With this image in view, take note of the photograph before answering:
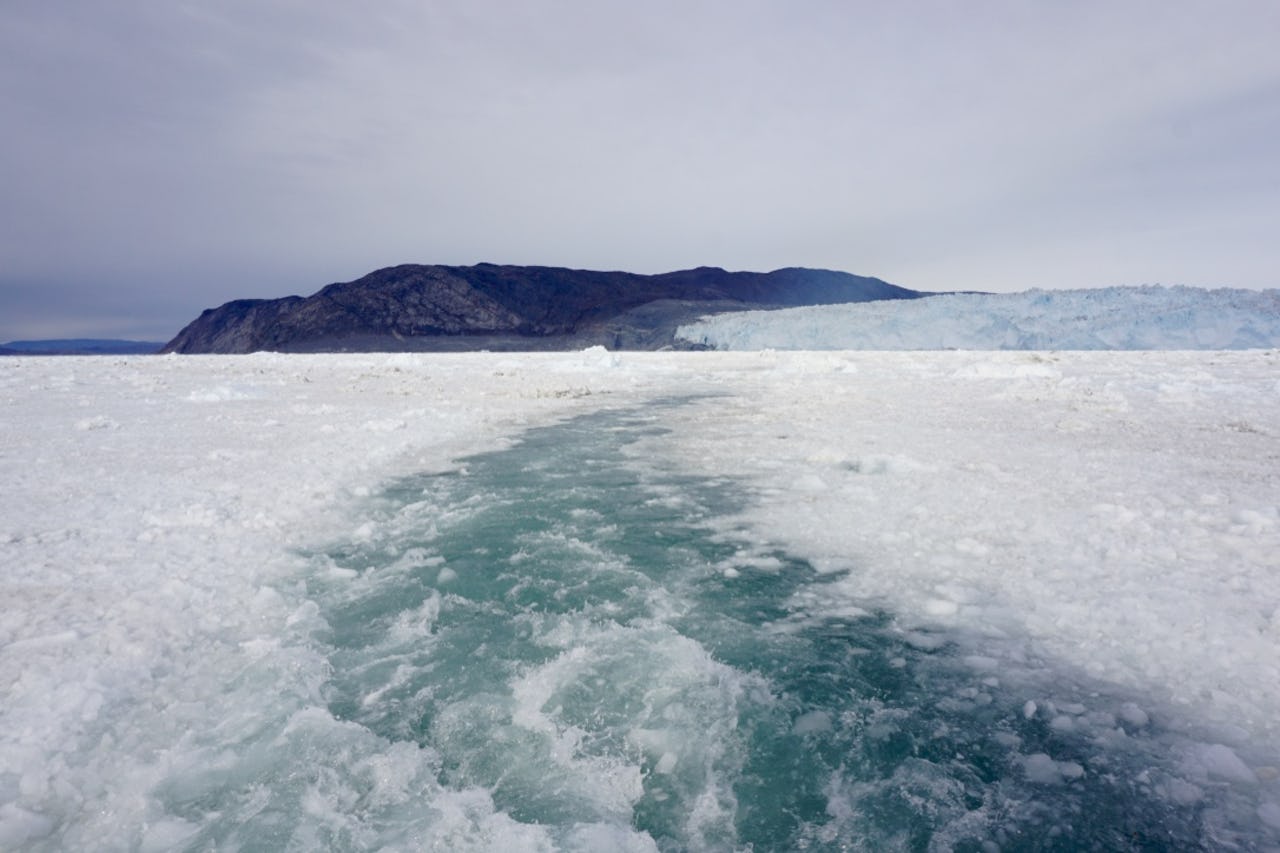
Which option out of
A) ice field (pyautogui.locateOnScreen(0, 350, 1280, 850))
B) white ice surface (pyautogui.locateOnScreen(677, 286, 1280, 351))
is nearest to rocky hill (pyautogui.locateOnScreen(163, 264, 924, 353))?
white ice surface (pyautogui.locateOnScreen(677, 286, 1280, 351))

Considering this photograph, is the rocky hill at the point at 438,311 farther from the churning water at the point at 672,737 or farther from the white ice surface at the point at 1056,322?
the churning water at the point at 672,737

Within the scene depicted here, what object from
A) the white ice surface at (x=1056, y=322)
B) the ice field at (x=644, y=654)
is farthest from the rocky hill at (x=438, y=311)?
the ice field at (x=644, y=654)

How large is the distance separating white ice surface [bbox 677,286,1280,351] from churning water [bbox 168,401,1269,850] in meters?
35.9

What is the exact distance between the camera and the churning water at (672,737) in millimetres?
2260

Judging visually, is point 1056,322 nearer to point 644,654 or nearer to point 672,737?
point 644,654

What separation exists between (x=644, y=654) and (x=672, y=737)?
2.13ft

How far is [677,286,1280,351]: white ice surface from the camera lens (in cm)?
3077

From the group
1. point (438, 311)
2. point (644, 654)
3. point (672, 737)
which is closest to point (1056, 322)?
point (644, 654)

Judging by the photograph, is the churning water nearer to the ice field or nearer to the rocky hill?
the ice field

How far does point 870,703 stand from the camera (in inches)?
116

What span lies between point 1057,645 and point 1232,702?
677mm

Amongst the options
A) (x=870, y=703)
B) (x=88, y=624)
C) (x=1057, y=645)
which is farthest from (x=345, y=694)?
(x=1057, y=645)

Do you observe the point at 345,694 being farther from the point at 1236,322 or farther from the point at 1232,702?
the point at 1236,322

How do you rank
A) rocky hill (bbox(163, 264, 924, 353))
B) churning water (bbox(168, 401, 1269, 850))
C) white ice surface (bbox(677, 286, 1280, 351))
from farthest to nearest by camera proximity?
rocky hill (bbox(163, 264, 924, 353)) < white ice surface (bbox(677, 286, 1280, 351)) < churning water (bbox(168, 401, 1269, 850))
